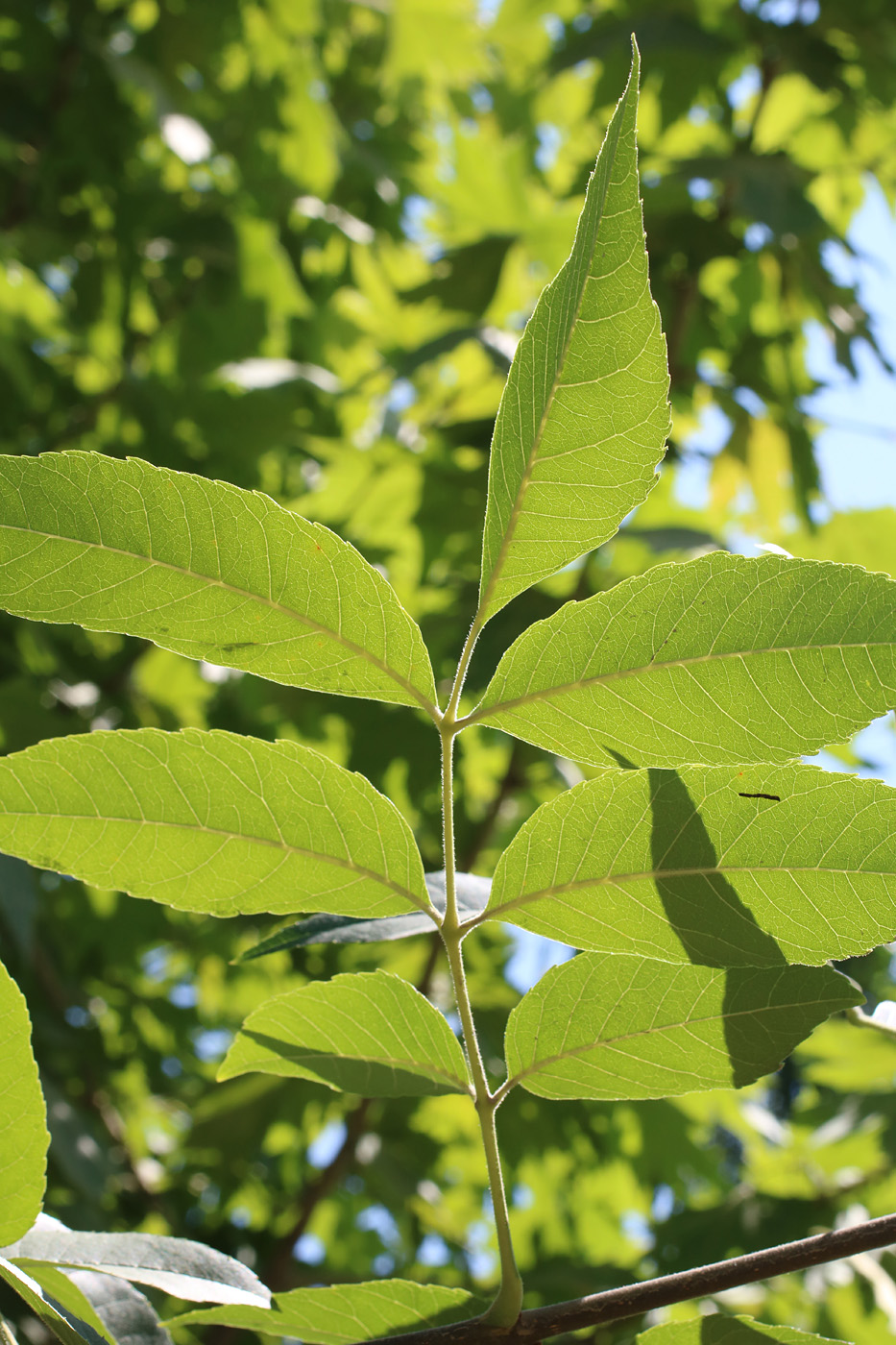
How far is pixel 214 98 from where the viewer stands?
2.12 m

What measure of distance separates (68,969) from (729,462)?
1267 millimetres

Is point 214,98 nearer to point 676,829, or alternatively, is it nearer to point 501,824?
point 501,824

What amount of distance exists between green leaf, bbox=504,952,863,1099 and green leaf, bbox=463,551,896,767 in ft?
0.25

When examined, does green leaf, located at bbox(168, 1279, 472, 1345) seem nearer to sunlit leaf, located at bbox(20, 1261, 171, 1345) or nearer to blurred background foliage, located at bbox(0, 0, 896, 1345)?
sunlit leaf, located at bbox(20, 1261, 171, 1345)

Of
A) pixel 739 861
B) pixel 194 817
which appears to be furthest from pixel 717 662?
pixel 194 817

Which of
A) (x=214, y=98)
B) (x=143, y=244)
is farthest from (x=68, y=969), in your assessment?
(x=214, y=98)

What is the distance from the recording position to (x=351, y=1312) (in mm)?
350

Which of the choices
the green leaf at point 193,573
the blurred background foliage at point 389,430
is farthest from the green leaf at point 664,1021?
the blurred background foliage at point 389,430

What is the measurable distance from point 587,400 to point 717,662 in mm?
85

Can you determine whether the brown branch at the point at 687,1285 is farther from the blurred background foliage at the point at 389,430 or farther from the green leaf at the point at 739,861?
the blurred background foliage at the point at 389,430

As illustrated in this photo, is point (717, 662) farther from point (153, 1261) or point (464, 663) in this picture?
point (153, 1261)

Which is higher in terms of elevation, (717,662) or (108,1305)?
(717,662)

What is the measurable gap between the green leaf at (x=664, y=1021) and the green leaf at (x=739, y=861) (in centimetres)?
3

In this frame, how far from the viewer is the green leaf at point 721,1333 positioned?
341 mm
